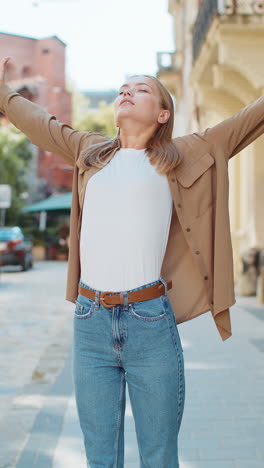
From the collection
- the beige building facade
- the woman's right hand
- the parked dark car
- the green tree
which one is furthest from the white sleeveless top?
the green tree

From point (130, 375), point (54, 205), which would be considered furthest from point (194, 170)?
point (54, 205)

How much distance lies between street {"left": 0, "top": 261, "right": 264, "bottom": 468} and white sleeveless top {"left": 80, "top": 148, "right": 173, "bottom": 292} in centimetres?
170

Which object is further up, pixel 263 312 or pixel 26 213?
pixel 26 213

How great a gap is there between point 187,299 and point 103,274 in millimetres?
370

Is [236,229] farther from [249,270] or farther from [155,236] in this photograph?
[155,236]

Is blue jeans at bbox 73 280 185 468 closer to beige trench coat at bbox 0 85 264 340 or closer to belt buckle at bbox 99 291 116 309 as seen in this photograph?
belt buckle at bbox 99 291 116 309

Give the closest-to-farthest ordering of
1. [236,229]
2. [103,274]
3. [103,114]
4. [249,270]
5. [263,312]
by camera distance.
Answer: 1. [103,274]
2. [263,312]
3. [249,270]
4. [236,229]
5. [103,114]

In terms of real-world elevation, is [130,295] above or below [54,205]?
below

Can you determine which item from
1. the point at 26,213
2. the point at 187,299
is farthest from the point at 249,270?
the point at 26,213

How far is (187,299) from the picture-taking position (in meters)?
2.47

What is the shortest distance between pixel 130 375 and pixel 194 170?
78cm

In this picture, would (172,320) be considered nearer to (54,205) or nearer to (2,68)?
(2,68)

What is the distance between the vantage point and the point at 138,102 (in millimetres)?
2379

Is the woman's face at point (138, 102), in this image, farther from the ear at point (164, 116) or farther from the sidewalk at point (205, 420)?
the sidewalk at point (205, 420)
